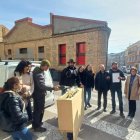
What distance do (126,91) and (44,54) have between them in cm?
1089

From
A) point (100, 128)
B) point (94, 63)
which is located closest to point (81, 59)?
point (94, 63)

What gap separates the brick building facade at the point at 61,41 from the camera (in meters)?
9.33

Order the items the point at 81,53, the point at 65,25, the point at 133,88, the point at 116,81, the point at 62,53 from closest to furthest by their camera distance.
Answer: the point at 133,88, the point at 116,81, the point at 81,53, the point at 62,53, the point at 65,25

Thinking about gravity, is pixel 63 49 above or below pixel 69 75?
above

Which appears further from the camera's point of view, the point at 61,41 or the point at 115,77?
the point at 61,41

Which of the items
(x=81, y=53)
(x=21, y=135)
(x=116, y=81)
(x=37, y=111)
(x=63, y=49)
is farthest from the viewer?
(x=63, y=49)

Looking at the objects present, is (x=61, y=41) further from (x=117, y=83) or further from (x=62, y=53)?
(x=117, y=83)

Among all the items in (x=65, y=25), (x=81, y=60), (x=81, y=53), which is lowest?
(x=81, y=60)

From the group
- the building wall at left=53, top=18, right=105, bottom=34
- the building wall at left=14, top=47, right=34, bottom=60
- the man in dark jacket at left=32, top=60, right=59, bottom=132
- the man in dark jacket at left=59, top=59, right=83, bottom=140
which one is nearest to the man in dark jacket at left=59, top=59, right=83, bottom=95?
the man in dark jacket at left=59, top=59, right=83, bottom=140

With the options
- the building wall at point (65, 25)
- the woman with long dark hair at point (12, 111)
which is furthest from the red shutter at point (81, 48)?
the woman with long dark hair at point (12, 111)

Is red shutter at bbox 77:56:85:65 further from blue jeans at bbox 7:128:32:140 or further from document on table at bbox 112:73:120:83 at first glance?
blue jeans at bbox 7:128:32:140

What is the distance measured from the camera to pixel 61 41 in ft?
36.9

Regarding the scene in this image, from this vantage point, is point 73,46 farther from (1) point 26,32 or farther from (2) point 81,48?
(1) point 26,32

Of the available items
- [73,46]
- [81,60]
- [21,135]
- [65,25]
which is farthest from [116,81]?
[65,25]
